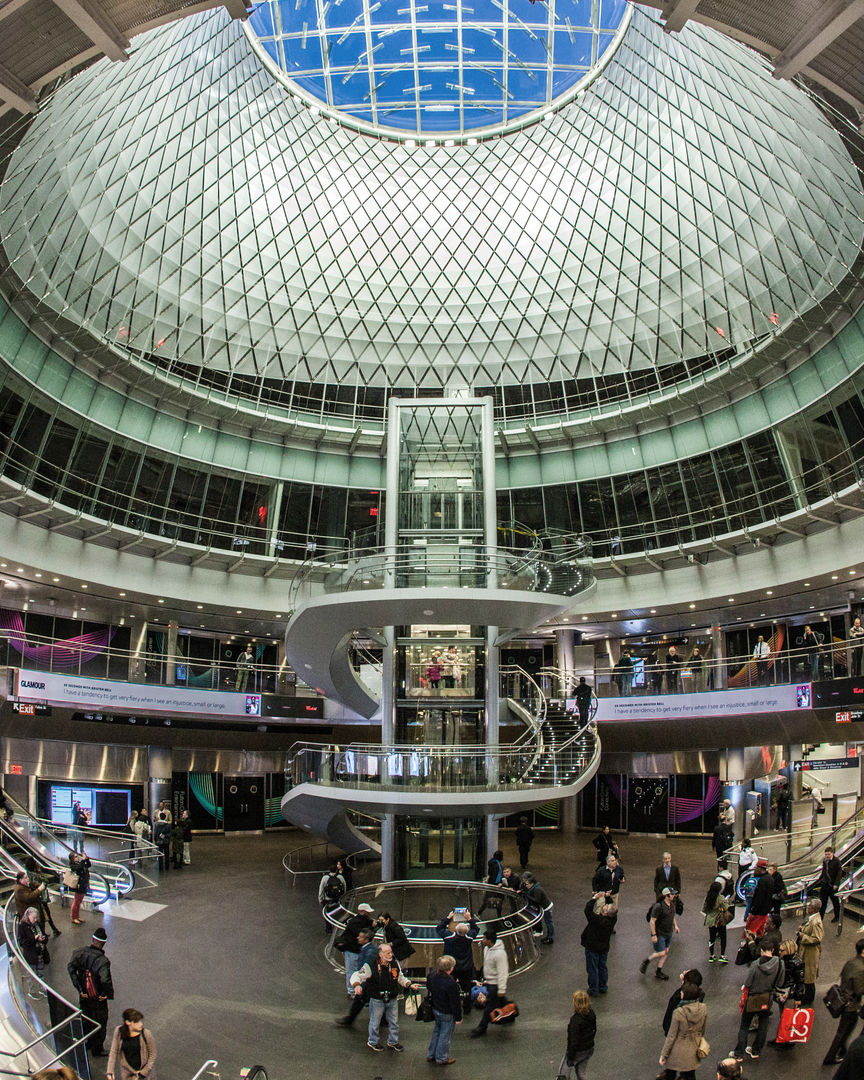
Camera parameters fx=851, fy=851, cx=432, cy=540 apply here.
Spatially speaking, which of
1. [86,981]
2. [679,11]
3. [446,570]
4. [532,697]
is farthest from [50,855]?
[679,11]

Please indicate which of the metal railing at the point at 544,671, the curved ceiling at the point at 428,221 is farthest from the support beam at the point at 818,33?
the curved ceiling at the point at 428,221

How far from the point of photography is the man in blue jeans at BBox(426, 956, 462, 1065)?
1329cm

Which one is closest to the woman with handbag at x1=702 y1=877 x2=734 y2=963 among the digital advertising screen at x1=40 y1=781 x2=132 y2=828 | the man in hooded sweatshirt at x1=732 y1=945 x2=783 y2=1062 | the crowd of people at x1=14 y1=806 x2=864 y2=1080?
the crowd of people at x1=14 y1=806 x2=864 y2=1080

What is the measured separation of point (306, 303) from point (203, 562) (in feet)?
48.7

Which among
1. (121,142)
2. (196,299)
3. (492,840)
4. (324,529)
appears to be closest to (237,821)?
(324,529)

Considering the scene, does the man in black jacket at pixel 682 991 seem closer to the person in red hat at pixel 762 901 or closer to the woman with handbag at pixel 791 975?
the woman with handbag at pixel 791 975

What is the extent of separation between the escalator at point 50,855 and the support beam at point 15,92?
19.5 metres

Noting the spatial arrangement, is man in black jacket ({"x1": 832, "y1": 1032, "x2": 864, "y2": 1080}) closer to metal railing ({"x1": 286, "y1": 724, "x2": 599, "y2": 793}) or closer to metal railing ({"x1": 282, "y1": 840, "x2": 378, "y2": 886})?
metal railing ({"x1": 286, "y1": 724, "x2": 599, "y2": 793})

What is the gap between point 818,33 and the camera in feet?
31.4

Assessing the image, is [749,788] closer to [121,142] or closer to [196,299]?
[196,299]

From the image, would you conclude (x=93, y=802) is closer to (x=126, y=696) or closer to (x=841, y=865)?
(x=126, y=696)

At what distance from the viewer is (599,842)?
27141 mm

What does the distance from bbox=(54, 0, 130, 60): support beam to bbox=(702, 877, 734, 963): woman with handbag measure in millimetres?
17586

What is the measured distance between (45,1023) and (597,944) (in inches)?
369
